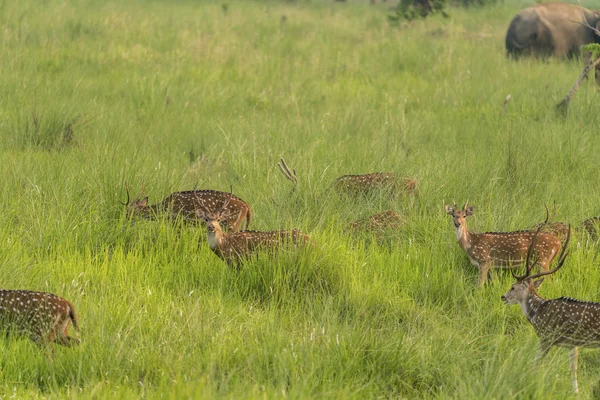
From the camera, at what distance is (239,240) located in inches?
272

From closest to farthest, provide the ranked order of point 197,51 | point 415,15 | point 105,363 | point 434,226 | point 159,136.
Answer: point 105,363 → point 434,226 → point 159,136 → point 197,51 → point 415,15

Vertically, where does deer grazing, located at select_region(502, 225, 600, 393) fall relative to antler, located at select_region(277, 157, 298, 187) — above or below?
above

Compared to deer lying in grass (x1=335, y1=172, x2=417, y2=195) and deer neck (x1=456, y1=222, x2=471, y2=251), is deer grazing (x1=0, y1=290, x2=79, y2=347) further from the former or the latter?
deer lying in grass (x1=335, y1=172, x2=417, y2=195)

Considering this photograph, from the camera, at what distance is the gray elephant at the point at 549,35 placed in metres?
18.9

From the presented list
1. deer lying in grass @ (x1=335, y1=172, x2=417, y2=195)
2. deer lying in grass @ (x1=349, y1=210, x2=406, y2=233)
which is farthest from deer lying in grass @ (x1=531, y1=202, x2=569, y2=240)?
deer lying in grass @ (x1=335, y1=172, x2=417, y2=195)

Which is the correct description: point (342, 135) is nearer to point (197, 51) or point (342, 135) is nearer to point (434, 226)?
point (434, 226)

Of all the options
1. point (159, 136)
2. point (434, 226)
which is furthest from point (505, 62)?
point (434, 226)

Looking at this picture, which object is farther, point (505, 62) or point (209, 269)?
point (505, 62)

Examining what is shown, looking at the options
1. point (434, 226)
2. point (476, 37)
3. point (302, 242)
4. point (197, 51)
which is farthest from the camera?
point (476, 37)

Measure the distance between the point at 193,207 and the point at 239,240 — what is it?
3.20 feet

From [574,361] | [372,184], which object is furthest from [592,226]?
[574,361]

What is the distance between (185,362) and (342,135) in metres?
6.34

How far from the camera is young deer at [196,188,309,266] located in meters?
6.76

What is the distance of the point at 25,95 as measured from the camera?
38.0 ft
